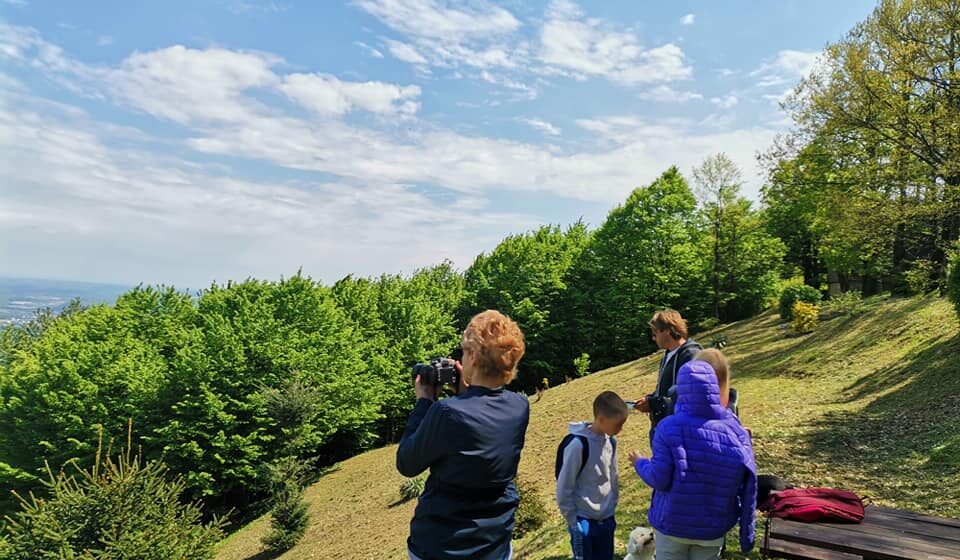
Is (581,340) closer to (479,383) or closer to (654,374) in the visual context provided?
(654,374)

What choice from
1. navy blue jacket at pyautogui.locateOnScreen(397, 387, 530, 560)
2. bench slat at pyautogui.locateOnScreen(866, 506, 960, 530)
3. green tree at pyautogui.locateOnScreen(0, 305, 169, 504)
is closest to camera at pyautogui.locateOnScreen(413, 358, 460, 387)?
navy blue jacket at pyautogui.locateOnScreen(397, 387, 530, 560)

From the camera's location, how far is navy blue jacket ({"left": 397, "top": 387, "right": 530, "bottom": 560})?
8.32 feet

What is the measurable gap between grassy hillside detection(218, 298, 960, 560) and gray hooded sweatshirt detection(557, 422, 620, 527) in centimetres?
234

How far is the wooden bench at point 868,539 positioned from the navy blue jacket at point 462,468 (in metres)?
2.05

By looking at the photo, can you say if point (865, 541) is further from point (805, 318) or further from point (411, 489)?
point (805, 318)

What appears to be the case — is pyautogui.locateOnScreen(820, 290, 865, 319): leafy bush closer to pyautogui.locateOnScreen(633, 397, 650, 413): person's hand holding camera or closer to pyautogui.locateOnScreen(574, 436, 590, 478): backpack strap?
pyautogui.locateOnScreen(633, 397, 650, 413): person's hand holding camera

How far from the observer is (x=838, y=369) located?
49.8ft

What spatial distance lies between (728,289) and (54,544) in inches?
1414

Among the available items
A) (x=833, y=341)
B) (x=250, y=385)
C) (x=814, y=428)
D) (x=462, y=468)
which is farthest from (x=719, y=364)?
(x=250, y=385)

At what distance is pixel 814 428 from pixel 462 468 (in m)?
11.7

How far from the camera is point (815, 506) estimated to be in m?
3.74

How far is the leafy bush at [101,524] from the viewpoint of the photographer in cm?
825

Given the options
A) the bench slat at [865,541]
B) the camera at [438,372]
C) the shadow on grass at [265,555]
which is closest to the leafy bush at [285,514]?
the shadow on grass at [265,555]

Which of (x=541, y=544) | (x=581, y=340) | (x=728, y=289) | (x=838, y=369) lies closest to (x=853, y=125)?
(x=838, y=369)
